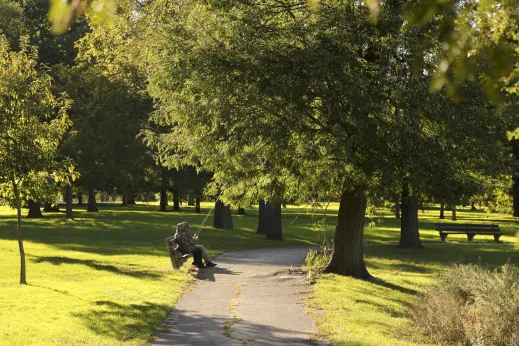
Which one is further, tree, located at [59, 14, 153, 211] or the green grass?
tree, located at [59, 14, 153, 211]

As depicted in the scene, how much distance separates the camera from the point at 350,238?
723 inches

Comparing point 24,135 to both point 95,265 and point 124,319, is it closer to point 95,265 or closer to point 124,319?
point 95,265

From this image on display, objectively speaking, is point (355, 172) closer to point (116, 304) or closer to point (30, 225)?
point (116, 304)

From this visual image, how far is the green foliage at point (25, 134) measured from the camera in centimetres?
1641

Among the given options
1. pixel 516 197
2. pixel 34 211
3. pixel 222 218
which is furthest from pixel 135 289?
pixel 516 197

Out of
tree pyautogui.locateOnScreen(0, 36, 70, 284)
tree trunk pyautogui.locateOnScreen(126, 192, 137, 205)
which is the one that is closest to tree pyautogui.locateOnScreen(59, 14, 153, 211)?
tree trunk pyautogui.locateOnScreen(126, 192, 137, 205)

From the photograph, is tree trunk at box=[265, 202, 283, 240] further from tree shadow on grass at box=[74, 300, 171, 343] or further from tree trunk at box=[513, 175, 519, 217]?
tree trunk at box=[513, 175, 519, 217]

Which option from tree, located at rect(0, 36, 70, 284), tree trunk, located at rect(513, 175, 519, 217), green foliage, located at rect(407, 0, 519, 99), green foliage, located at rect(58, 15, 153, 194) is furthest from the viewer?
tree trunk, located at rect(513, 175, 519, 217)

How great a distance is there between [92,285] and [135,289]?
150 centimetres

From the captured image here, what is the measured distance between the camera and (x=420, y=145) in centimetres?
1577

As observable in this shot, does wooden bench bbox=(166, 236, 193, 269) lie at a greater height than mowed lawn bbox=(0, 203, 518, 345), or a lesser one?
greater

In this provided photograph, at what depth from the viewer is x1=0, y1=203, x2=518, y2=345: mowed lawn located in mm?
11289

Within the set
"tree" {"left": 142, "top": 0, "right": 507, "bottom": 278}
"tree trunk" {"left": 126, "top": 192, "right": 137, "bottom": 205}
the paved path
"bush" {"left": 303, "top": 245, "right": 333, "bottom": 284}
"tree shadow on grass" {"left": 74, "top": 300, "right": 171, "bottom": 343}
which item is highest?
"tree" {"left": 142, "top": 0, "right": 507, "bottom": 278}

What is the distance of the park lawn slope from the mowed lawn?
0.02 meters
